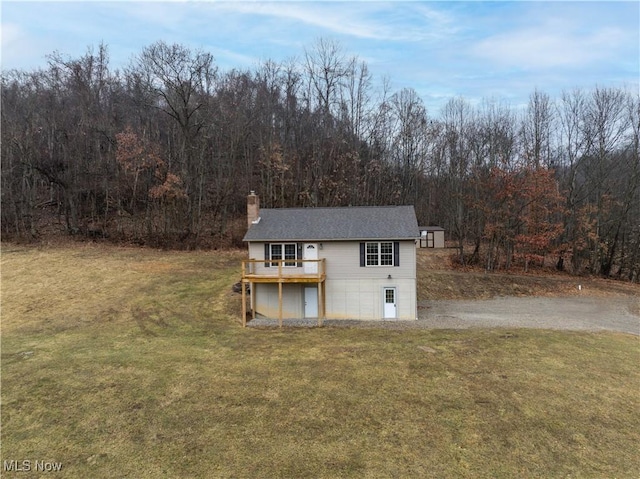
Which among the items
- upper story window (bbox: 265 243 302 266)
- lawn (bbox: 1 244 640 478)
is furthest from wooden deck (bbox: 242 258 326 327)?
lawn (bbox: 1 244 640 478)

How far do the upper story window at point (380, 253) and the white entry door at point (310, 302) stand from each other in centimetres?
294

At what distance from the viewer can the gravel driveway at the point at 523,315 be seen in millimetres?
17594

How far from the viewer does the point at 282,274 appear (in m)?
18.3

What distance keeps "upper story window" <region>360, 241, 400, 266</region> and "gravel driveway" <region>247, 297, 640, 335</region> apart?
298 centimetres

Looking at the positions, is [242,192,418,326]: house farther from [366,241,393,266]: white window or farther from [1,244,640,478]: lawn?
[1,244,640,478]: lawn

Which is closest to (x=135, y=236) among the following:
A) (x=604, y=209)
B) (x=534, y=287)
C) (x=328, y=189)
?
(x=328, y=189)

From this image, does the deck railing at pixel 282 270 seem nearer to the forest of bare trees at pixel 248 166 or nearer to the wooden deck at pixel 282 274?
the wooden deck at pixel 282 274

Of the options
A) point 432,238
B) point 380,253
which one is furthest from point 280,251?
point 432,238

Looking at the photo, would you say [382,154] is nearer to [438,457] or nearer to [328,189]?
[328,189]

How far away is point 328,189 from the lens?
35938mm

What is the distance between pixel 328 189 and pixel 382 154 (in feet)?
29.9

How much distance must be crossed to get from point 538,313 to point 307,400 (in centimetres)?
1617

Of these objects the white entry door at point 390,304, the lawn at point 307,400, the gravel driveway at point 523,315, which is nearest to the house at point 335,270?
the white entry door at point 390,304

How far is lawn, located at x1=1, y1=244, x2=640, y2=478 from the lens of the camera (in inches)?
309
